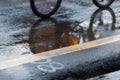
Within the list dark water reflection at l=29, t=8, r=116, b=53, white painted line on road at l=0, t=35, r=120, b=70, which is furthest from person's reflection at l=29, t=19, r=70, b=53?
white painted line on road at l=0, t=35, r=120, b=70

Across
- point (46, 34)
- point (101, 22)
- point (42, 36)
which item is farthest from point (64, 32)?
point (101, 22)

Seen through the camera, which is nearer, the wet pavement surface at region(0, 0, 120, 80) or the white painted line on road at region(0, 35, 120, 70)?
the white painted line on road at region(0, 35, 120, 70)

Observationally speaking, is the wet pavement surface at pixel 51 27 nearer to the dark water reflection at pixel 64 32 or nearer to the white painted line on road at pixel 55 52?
the dark water reflection at pixel 64 32

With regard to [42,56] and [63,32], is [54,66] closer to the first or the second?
[42,56]

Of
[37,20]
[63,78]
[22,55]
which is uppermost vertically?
[37,20]

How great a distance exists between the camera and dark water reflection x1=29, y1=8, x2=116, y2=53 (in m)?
6.50

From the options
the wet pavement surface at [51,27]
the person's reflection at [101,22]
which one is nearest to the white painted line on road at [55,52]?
the wet pavement surface at [51,27]

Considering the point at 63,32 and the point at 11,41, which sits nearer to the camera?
the point at 11,41

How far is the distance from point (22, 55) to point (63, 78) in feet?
3.43

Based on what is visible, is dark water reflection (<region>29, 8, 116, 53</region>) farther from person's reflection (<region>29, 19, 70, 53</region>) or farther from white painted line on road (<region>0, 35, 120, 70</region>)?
white painted line on road (<region>0, 35, 120, 70</region>)

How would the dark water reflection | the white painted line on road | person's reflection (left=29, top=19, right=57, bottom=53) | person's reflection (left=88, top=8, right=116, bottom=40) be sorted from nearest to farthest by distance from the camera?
1. the white painted line on road
2. person's reflection (left=29, top=19, right=57, bottom=53)
3. the dark water reflection
4. person's reflection (left=88, top=8, right=116, bottom=40)

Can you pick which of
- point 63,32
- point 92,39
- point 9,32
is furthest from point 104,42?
point 9,32

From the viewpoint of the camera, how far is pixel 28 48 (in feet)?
20.6

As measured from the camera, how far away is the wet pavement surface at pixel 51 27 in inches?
251
